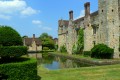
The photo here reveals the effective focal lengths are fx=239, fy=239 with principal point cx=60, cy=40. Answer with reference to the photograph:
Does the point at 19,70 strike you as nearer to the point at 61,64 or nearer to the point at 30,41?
the point at 61,64

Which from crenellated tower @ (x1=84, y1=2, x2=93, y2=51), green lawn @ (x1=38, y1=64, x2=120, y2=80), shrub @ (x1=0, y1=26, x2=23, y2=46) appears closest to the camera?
shrub @ (x1=0, y1=26, x2=23, y2=46)

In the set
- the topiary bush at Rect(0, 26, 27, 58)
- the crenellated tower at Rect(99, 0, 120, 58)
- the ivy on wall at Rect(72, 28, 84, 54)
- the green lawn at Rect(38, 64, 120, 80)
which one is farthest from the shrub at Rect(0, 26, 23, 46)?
the ivy on wall at Rect(72, 28, 84, 54)

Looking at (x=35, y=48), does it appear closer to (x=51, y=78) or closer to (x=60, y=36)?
(x=60, y=36)

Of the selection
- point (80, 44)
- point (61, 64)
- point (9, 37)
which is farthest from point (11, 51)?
point (80, 44)

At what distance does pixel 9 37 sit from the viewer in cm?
1546

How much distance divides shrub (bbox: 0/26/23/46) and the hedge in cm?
148

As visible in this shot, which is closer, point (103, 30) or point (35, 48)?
point (103, 30)

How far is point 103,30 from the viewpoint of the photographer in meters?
41.7

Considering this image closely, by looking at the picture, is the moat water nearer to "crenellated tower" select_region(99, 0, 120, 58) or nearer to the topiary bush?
"crenellated tower" select_region(99, 0, 120, 58)

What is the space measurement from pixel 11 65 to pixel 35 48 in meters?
82.6

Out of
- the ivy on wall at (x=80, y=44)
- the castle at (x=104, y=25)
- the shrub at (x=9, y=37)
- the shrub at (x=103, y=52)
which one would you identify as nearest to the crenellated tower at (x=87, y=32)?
the castle at (x=104, y=25)

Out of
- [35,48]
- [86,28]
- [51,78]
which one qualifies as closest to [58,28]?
[35,48]

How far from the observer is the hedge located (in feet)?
47.4

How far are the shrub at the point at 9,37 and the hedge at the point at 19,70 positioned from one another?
4.87 ft
